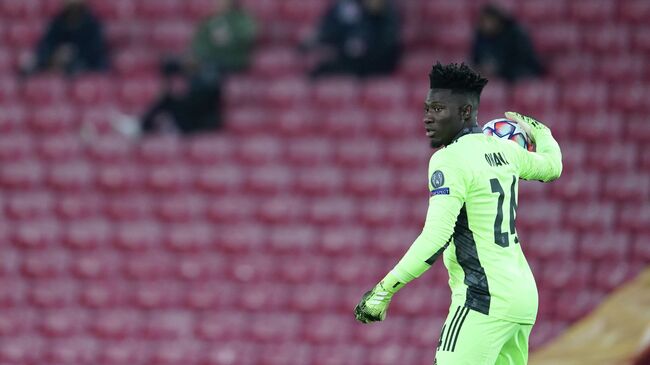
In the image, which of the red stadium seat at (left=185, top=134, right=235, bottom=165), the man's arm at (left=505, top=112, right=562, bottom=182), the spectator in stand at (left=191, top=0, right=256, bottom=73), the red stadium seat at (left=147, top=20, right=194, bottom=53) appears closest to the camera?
the man's arm at (left=505, top=112, right=562, bottom=182)

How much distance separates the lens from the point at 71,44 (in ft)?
30.1

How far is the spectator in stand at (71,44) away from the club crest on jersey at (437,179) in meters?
5.81

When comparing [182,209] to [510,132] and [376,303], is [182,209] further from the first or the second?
[376,303]

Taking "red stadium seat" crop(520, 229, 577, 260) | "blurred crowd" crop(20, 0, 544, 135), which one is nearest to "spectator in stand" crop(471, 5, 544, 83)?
"blurred crowd" crop(20, 0, 544, 135)

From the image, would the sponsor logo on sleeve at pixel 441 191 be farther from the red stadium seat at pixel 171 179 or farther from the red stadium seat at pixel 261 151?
the red stadium seat at pixel 171 179

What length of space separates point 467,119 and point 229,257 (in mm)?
4615

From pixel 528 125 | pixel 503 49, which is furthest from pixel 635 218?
pixel 528 125

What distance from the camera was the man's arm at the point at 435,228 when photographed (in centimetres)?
384

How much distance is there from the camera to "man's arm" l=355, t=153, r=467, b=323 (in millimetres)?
3838

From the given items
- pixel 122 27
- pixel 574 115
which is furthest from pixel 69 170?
pixel 574 115

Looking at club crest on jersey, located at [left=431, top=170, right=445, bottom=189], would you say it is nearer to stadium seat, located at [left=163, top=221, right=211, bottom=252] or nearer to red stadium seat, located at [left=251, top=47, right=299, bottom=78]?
stadium seat, located at [left=163, top=221, right=211, bottom=252]

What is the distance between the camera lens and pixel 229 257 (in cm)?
841

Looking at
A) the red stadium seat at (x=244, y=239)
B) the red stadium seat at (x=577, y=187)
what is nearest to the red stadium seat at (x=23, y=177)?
the red stadium seat at (x=244, y=239)

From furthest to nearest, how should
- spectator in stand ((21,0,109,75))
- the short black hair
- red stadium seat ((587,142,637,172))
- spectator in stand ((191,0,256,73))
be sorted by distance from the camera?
spectator in stand ((21,0,109,75)), spectator in stand ((191,0,256,73)), red stadium seat ((587,142,637,172)), the short black hair
